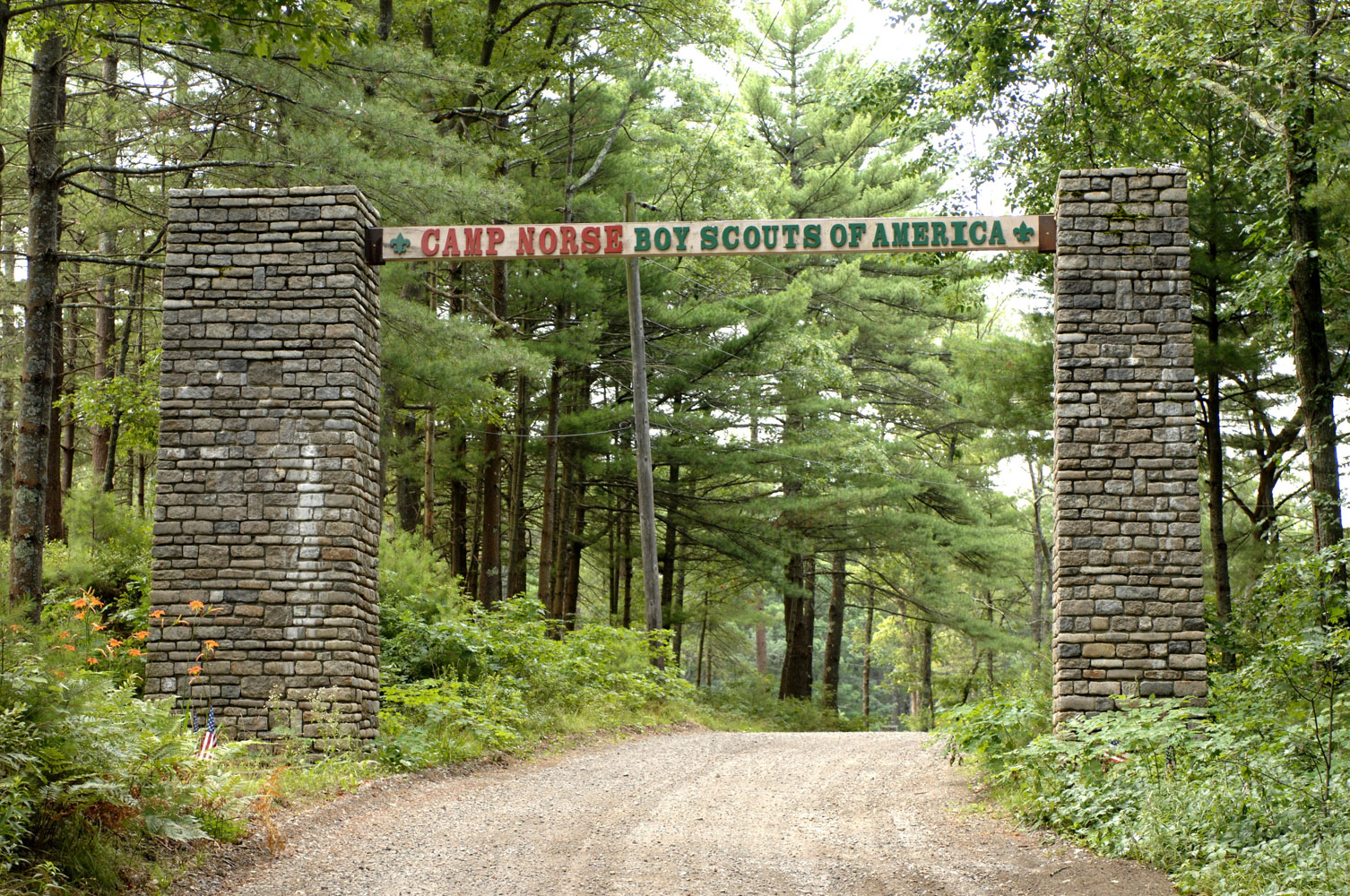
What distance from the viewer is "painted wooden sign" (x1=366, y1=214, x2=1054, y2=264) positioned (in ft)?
26.5

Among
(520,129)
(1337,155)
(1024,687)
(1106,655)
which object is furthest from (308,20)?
(520,129)

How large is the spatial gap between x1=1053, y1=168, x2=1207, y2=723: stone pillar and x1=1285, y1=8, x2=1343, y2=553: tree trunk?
2709mm

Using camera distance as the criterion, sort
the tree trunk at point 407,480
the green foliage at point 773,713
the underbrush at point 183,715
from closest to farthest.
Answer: the underbrush at point 183,715 → the tree trunk at point 407,480 → the green foliage at point 773,713

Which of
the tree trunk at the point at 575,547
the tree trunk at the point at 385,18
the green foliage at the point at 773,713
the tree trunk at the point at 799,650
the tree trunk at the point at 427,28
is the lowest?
the green foliage at the point at 773,713

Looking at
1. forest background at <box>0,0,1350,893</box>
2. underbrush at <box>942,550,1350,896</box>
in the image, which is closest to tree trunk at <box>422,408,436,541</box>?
forest background at <box>0,0,1350,893</box>

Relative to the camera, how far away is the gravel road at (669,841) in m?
4.99

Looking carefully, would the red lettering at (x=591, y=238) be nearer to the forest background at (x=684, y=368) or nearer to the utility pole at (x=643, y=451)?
the forest background at (x=684, y=368)

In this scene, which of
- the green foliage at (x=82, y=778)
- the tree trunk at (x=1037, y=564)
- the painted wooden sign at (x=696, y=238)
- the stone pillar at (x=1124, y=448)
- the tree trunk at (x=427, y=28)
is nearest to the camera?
the green foliage at (x=82, y=778)

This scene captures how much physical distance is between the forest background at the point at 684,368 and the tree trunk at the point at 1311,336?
0.04 m

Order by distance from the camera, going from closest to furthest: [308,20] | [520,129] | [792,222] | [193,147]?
[308,20]
[792,222]
[193,147]
[520,129]

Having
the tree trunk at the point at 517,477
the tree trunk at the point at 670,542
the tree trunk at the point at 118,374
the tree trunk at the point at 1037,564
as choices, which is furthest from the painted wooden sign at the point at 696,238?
the tree trunk at the point at 1037,564

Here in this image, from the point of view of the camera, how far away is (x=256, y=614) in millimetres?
7641

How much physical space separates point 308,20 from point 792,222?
145 inches

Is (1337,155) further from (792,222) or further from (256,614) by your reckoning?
(256,614)
